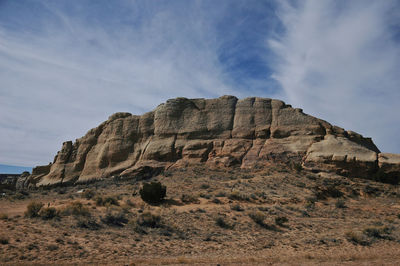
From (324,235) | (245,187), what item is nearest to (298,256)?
(324,235)

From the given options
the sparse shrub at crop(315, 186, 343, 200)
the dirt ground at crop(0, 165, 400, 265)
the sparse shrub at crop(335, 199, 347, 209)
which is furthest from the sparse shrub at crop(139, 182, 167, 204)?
the sparse shrub at crop(335, 199, 347, 209)

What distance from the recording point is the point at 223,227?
16328mm

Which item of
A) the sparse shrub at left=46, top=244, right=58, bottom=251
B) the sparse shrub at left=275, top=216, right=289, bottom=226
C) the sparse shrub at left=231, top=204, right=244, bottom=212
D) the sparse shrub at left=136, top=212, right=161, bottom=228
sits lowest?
the sparse shrub at left=46, top=244, right=58, bottom=251

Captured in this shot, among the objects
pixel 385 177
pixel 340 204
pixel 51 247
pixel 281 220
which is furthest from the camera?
pixel 385 177

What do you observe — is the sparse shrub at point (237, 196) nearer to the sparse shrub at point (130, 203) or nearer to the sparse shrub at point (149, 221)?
the sparse shrub at point (130, 203)

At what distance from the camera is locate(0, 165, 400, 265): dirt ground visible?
11.5 m

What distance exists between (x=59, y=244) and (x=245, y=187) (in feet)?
54.6

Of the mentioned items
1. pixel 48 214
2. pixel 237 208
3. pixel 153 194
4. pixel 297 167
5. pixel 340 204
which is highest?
pixel 297 167

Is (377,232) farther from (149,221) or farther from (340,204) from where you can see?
(149,221)

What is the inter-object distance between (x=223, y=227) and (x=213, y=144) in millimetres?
19299

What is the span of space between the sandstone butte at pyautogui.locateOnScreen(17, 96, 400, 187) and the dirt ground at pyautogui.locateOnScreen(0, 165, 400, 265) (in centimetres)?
386

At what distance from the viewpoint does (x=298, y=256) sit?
12367 mm

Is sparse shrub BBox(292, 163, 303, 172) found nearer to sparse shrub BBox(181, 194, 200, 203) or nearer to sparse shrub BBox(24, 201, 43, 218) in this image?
sparse shrub BBox(181, 194, 200, 203)

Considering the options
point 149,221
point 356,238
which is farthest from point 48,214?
point 356,238
